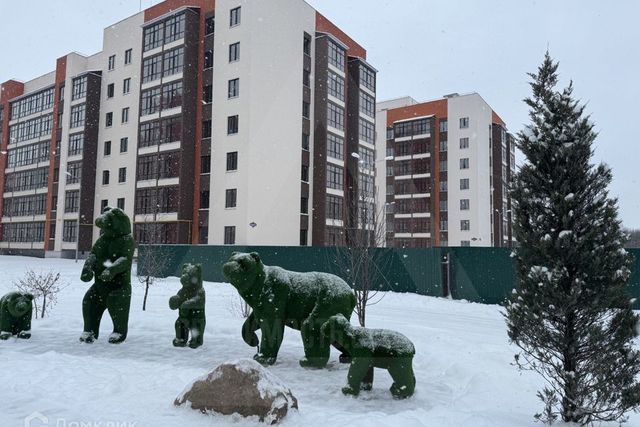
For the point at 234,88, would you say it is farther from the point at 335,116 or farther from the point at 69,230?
the point at 69,230

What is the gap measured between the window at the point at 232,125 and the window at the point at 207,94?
3.00 meters

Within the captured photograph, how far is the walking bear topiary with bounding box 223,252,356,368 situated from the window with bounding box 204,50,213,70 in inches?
1274

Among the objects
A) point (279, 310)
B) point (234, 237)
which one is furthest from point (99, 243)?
point (234, 237)

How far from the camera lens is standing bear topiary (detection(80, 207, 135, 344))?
25.1 feet

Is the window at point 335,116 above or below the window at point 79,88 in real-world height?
below

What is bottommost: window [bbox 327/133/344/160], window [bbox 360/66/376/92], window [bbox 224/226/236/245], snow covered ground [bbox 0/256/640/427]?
snow covered ground [bbox 0/256/640/427]

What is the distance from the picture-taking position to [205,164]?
35.0 m

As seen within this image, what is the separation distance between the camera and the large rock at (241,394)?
14.0ft

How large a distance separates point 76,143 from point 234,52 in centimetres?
2117

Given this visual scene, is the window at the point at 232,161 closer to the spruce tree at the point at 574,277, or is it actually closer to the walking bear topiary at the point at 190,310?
the walking bear topiary at the point at 190,310

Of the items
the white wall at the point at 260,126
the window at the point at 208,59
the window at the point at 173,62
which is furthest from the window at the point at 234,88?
the window at the point at 173,62

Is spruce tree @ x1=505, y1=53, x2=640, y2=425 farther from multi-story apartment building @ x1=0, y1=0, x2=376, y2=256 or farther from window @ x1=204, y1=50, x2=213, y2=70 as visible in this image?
window @ x1=204, y1=50, x2=213, y2=70

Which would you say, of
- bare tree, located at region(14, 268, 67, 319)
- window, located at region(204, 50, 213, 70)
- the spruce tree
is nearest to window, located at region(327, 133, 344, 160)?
window, located at region(204, 50, 213, 70)

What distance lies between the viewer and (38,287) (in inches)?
409
